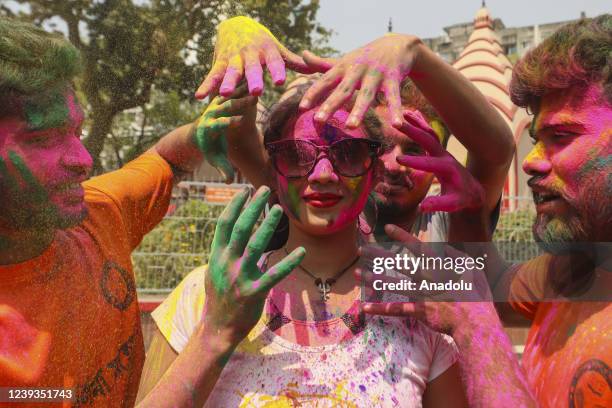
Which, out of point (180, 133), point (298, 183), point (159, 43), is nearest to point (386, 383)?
point (298, 183)

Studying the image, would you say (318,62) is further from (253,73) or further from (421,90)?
(421,90)

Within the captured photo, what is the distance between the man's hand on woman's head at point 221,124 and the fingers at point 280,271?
49 cm

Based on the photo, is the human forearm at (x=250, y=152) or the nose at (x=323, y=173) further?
the human forearm at (x=250, y=152)

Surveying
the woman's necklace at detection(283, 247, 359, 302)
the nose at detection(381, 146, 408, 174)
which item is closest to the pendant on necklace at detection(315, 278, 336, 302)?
the woman's necklace at detection(283, 247, 359, 302)

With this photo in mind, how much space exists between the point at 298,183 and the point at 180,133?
2.32 feet

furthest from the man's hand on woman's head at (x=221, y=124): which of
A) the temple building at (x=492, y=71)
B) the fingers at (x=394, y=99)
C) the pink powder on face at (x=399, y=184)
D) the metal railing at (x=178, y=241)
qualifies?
the temple building at (x=492, y=71)

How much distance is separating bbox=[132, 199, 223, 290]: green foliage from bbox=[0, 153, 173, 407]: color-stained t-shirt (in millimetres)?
5790

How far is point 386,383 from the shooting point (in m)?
1.72

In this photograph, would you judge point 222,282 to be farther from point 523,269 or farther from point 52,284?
point 523,269

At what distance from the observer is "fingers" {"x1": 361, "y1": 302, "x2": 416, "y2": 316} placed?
1737mm

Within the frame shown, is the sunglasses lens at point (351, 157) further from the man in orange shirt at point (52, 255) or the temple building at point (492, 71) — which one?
the temple building at point (492, 71)

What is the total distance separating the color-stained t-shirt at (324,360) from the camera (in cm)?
169

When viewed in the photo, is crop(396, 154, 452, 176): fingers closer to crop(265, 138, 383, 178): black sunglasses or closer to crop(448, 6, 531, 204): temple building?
crop(265, 138, 383, 178): black sunglasses

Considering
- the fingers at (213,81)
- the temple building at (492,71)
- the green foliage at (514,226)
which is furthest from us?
the temple building at (492,71)
